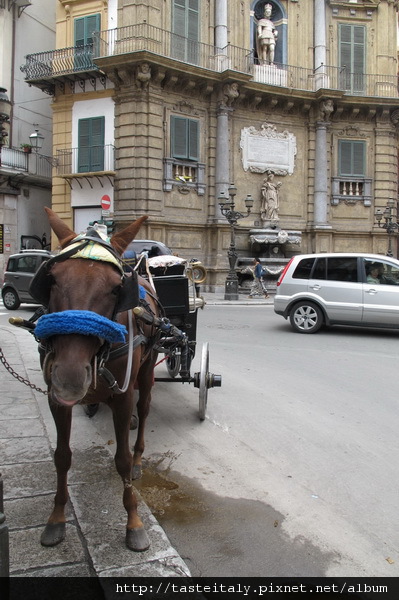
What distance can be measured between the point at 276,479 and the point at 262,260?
20.6 m

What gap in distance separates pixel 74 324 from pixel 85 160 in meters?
23.1

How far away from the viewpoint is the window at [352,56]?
26969 mm

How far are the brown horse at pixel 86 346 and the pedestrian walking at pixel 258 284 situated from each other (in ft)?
62.3

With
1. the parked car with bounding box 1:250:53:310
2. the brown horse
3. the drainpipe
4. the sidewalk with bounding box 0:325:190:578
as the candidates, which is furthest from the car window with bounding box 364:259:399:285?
the drainpipe

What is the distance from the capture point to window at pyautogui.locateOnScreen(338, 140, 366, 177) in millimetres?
27172

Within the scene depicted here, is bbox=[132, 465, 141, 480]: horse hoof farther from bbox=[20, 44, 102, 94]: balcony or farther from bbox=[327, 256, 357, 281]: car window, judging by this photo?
bbox=[20, 44, 102, 94]: balcony

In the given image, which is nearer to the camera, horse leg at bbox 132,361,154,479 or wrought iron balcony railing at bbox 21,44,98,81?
horse leg at bbox 132,361,154,479

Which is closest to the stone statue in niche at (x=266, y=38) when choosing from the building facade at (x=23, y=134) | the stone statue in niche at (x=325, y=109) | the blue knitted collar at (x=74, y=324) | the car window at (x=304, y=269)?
the stone statue in niche at (x=325, y=109)

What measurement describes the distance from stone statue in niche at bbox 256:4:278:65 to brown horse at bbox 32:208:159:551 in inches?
1029

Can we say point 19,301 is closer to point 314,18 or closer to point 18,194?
point 18,194

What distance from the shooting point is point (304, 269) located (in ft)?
38.9

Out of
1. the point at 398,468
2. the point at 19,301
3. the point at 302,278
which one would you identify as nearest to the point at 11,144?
the point at 19,301

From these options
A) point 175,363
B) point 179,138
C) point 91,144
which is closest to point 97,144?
point 91,144

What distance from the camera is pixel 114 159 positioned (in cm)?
2305
